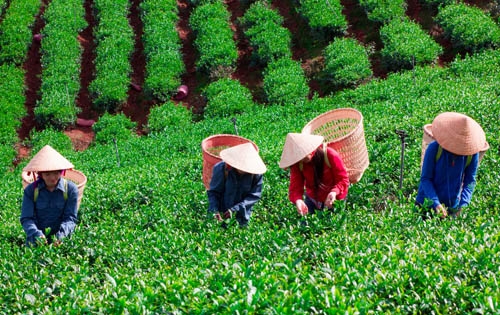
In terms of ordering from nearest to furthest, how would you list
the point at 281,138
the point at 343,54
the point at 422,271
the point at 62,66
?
the point at 422,271
the point at 281,138
the point at 343,54
the point at 62,66

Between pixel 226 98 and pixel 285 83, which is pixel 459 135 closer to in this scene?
pixel 285 83

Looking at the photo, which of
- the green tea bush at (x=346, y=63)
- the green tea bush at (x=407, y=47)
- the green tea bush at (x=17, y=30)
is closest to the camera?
the green tea bush at (x=407, y=47)

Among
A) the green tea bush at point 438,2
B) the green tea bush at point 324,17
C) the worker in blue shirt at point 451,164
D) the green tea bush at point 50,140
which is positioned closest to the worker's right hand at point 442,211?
the worker in blue shirt at point 451,164

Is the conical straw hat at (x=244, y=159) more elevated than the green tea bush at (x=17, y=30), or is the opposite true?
the conical straw hat at (x=244, y=159)

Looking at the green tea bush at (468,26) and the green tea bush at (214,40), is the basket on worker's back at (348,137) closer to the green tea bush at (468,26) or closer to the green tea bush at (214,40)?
the green tea bush at (468,26)

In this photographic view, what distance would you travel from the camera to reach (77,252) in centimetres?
602

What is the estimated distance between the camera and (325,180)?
19.8 ft

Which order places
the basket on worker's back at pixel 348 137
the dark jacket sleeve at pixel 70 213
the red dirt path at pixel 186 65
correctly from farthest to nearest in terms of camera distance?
the red dirt path at pixel 186 65 → the basket on worker's back at pixel 348 137 → the dark jacket sleeve at pixel 70 213

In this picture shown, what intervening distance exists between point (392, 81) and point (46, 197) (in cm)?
1014

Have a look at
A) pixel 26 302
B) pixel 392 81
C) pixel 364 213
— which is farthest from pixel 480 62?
pixel 26 302

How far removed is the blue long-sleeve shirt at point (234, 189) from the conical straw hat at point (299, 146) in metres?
0.63

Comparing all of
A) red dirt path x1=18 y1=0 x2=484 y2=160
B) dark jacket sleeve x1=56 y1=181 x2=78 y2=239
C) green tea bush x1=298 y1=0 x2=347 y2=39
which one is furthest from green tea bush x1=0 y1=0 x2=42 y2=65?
dark jacket sleeve x1=56 y1=181 x2=78 y2=239

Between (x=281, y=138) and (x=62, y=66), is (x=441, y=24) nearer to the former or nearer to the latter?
(x=281, y=138)

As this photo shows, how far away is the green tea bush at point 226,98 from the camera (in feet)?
52.2
